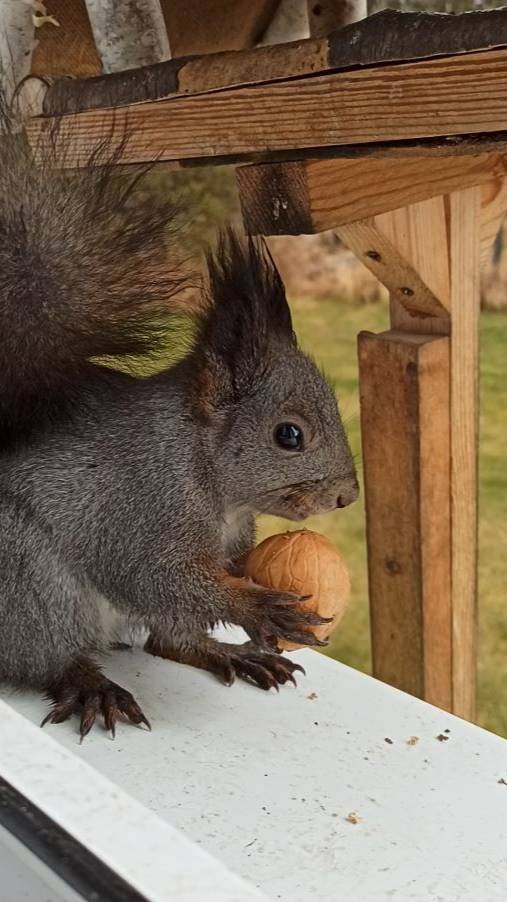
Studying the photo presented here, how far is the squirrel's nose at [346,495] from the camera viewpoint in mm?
1004

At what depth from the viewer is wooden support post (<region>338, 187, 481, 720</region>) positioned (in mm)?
1313

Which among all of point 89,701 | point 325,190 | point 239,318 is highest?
point 325,190

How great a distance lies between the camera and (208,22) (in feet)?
4.67

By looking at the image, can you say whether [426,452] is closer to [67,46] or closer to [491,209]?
[491,209]

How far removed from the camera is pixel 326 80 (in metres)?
0.82

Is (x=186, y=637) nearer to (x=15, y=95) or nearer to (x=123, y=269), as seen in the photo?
(x=123, y=269)

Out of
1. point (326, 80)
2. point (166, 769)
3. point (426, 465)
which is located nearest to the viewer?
point (326, 80)

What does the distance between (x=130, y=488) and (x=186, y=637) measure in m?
0.15

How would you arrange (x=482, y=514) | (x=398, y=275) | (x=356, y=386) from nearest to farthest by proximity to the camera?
(x=398, y=275) → (x=482, y=514) → (x=356, y=386)

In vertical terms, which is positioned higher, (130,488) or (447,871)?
(130,488)

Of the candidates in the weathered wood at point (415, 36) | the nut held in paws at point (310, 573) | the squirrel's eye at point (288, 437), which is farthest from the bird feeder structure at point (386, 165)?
the nut held in paws at point (310, 573)

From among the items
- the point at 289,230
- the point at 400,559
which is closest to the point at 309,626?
the point at 289,230

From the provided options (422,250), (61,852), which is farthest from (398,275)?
(61,852)

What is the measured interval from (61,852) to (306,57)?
606 mm
